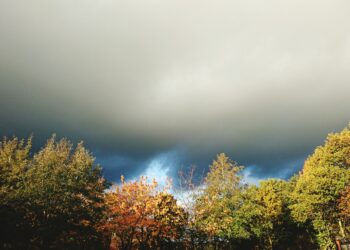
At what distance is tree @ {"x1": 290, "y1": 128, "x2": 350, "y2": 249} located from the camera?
3978 cm

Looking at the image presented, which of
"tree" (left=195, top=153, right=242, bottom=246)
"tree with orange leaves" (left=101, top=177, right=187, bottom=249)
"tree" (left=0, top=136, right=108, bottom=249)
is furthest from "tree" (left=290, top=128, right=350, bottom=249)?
"tree" (left=0, top=136, right=108, bottom=249)

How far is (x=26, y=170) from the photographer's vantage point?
114 ft

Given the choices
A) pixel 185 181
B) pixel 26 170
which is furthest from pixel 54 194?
pixel 185 181

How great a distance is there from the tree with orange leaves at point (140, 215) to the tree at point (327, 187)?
68.0 feet

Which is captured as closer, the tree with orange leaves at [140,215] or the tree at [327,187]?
the tree with orange leaves at [140,215]

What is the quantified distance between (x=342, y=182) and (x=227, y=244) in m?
18.6

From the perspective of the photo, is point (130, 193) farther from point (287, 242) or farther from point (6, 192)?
point (287, 242)

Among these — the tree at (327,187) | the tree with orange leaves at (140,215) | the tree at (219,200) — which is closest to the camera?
the tree with orange leaves at (140,215)

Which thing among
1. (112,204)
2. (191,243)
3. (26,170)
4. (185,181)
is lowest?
(191,243)

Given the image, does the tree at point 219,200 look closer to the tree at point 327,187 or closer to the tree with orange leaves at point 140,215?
the tree with orange leaves at point 140,215

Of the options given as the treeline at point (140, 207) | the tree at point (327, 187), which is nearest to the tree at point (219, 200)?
the treeline at point (140, 207)

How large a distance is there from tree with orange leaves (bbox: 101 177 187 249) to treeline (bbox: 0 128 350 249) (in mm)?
90

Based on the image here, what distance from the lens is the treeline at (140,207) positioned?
91.8 ft

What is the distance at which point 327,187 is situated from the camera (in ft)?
131
